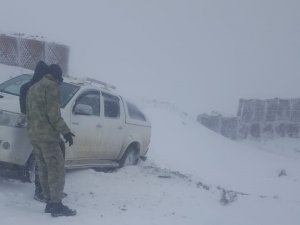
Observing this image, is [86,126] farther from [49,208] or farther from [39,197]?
[49,208]

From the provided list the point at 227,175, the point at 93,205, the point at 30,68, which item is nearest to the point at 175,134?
the point at 227,175

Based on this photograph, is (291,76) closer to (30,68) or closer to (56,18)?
(56,18)

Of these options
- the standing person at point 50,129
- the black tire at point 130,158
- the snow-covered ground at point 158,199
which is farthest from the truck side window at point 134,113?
the standing person at point 50,129

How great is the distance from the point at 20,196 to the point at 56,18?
25.2m

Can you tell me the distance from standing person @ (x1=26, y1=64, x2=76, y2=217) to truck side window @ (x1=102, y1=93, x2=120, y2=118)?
2756mm

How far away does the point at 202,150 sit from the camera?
17016 millimetres

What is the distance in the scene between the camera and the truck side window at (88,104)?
8.18m

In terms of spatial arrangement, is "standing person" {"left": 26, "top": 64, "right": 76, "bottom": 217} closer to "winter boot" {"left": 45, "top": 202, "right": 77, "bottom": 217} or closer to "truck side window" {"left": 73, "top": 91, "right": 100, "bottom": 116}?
"winter boot" {"left": 45, "top": 202, "right": 77, "bottom": 217}

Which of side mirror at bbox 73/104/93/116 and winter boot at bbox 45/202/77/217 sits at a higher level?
side mirror at bbox 73/104/93/116

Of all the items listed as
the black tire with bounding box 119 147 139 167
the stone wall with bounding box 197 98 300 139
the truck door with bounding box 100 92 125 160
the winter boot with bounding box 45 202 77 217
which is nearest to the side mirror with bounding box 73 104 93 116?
the truck door with bounding box 100 92 125 160

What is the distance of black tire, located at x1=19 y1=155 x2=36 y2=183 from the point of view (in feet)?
23.6

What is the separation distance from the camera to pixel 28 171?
731 cm

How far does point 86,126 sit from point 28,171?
144 cm

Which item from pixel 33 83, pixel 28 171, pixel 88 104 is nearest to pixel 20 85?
pixel 88 104
